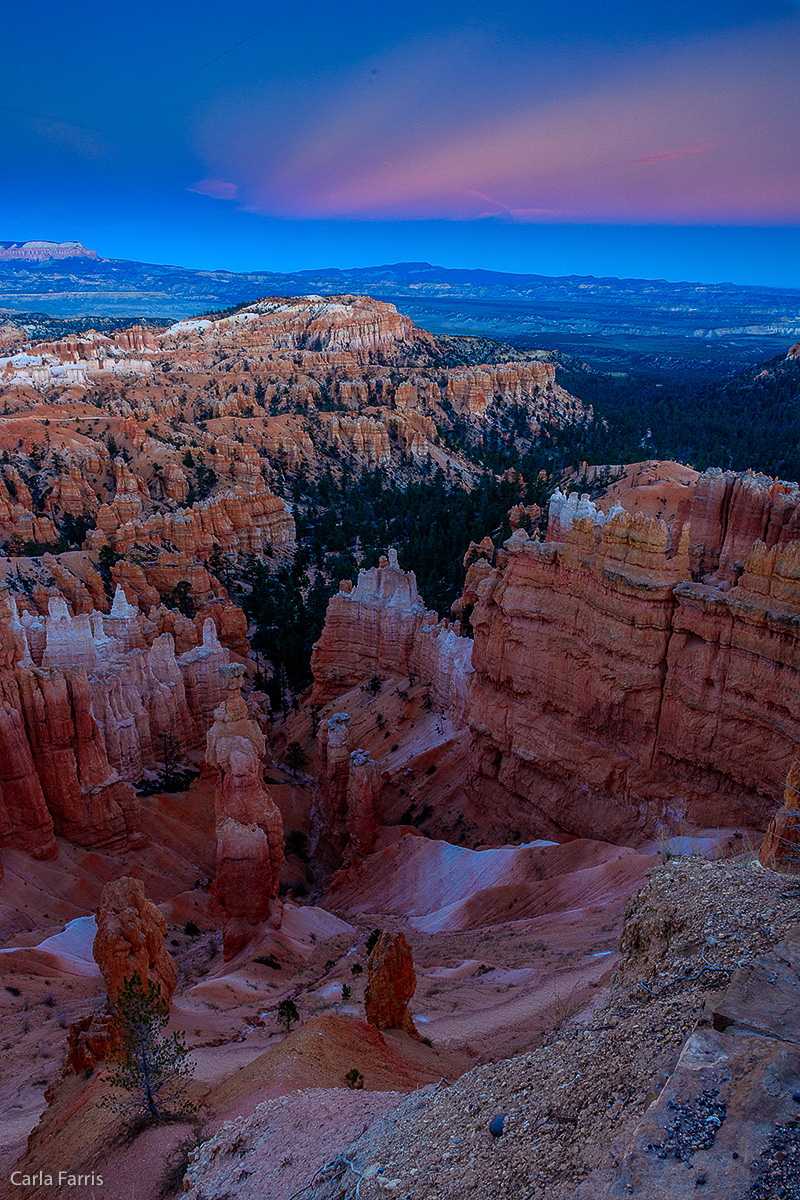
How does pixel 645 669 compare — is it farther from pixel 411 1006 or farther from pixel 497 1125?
pixel 497 1125

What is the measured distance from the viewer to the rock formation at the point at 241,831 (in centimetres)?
1981

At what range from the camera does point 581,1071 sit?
19.6 ft

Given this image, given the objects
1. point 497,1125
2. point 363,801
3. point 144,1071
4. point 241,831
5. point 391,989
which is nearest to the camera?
point 497,1125

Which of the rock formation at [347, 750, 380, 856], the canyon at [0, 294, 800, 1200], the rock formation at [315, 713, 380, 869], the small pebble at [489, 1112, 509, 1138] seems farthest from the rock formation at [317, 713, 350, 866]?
the small pebble at [489, 1112, 509, 1138]

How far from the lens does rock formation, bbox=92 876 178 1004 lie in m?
13.7

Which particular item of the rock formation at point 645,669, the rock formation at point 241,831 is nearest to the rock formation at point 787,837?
the rock formation at point 645,669

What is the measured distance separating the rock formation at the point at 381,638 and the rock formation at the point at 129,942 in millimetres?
16871

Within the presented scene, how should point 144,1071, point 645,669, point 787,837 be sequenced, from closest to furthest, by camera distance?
1. point 144,1071
2. point 787,837
3. point 645,669

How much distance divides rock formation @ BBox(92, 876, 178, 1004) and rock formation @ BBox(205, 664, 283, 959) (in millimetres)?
4514

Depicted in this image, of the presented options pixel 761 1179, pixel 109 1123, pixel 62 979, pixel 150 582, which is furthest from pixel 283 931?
pixel 150 582

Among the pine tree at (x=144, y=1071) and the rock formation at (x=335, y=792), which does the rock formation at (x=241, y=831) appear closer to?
the rock formation at (x=335, y=792)

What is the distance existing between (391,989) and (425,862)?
11.8 meters

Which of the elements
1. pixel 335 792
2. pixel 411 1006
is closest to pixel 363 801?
pixel 335 792

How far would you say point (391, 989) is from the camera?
11297mm
